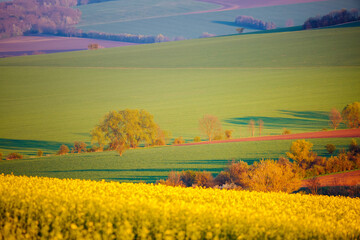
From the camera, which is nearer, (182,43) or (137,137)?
(137,137)

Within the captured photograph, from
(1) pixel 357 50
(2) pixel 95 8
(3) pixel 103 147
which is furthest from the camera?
(2) pixel 95 8

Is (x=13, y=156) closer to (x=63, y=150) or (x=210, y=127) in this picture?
(x=63, y=150)

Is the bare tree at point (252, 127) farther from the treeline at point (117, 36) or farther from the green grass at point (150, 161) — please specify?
the treeline at point (117, 36)

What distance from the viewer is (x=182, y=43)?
2948 inches

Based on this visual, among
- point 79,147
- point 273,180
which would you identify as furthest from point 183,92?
point 273,180

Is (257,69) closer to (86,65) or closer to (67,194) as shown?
(86,65)

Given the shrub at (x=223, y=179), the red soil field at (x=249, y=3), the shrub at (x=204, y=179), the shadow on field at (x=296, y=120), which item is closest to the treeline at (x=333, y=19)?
the red soil field at (x=249, y=3)

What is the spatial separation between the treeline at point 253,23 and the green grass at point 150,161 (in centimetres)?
5001

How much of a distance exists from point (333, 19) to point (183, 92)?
30741mm

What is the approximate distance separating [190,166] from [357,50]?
4143 centimetres

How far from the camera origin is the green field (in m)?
69.2

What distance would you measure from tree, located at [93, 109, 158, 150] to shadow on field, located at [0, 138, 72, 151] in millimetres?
3497

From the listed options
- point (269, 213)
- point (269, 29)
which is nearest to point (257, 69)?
point (269, 29)

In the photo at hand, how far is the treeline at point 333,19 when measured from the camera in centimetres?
6563
